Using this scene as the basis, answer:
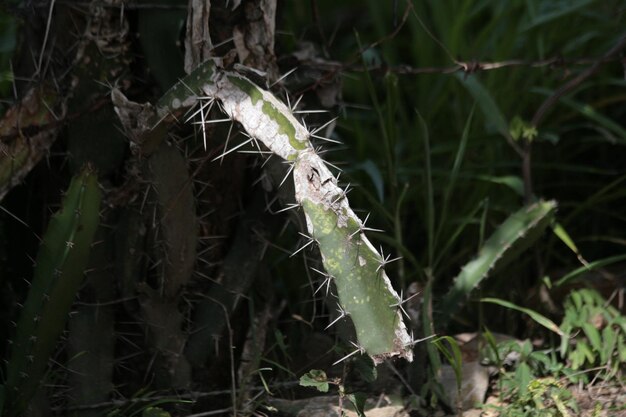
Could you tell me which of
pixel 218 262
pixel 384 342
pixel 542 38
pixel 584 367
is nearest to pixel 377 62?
pixel 542 38

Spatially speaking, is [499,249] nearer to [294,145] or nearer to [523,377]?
[523,377]

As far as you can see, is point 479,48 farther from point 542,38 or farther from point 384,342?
point 384,342

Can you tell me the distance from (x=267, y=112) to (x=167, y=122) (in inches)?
9.3

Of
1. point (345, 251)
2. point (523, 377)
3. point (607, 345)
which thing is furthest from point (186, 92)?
point (607, 345)

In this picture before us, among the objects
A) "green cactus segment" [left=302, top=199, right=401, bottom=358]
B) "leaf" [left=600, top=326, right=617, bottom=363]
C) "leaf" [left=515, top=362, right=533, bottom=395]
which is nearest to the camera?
"green cactus segment" [left=302, top=199, right=401, bottom=358]

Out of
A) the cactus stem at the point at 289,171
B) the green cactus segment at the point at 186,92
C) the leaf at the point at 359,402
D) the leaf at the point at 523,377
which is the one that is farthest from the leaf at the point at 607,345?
the green cactus segment at the point at 186,92

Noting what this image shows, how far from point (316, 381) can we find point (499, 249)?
0.64 meters

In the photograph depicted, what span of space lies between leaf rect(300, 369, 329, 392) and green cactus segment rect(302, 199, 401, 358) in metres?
0.21

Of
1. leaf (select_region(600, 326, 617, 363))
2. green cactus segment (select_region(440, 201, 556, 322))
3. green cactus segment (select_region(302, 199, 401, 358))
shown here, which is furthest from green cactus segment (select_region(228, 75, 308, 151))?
leaf (select_region(600, 326, 617, 363))

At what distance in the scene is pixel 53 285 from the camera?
72.2 inches

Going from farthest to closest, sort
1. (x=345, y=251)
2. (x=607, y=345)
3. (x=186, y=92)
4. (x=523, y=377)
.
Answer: (x=607, y=345) < (x=523, y=377) < (x=186, y=92) < (x=345, y=251)

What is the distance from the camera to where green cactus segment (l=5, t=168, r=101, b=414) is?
1.81 meters

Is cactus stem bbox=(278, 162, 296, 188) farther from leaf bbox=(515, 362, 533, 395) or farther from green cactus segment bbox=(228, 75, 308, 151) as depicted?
leaf bbox=(515, 362, 533, 395)

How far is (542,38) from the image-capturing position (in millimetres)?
2830
